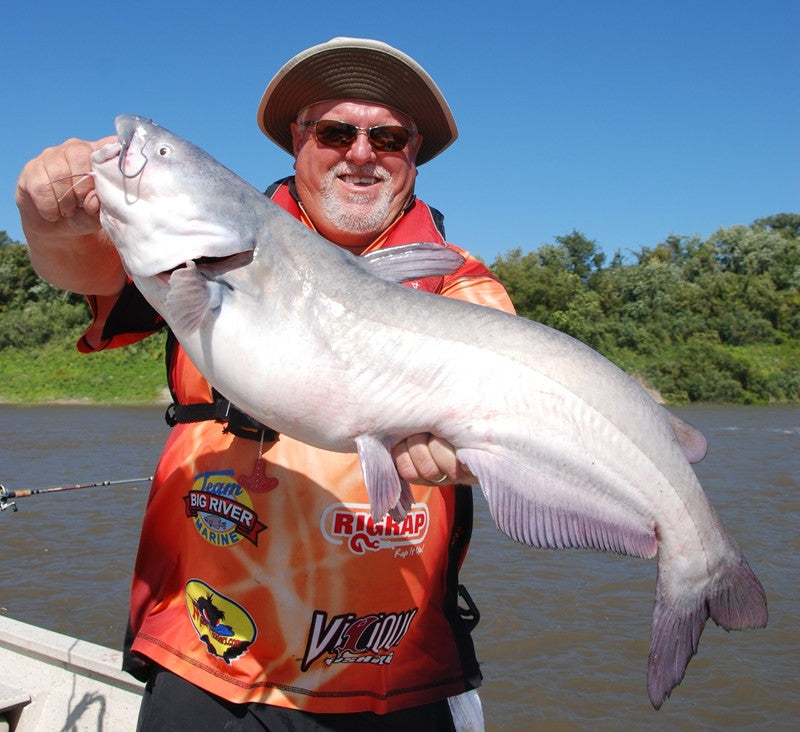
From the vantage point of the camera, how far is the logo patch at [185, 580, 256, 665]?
236 centimetres

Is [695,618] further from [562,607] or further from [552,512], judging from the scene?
[562,607]

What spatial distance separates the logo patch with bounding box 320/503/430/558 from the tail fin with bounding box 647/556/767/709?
81 centimetres

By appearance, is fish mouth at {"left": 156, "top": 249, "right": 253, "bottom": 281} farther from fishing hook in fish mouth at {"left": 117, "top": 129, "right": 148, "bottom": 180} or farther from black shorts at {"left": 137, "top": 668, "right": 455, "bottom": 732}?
black shorts at {"left": 137, "top": 668, "right": 455, "bottom": 732}

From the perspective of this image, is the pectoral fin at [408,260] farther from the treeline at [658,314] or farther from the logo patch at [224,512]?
the treeline at [658,314]

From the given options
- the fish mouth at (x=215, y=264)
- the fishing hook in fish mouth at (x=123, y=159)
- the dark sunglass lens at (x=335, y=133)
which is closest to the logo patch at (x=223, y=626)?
the fish mouth at (x=215, y=264)

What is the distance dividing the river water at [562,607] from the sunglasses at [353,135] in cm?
350

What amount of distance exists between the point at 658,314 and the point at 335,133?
1484 inches

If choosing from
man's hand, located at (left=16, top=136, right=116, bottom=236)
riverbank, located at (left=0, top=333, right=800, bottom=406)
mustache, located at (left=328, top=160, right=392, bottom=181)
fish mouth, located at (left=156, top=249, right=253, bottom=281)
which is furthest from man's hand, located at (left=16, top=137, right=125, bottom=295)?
riverbank, located at (left=0, top=333, right=800, bottom=406)

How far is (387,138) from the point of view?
2773mm

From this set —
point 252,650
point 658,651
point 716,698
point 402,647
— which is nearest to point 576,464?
point 658,651

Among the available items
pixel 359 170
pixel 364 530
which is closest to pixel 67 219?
pixel 359 170

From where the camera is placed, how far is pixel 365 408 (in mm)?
1958

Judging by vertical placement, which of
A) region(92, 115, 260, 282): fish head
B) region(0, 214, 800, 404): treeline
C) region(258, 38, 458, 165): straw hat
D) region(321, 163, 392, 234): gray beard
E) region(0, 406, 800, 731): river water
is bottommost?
region(0, 406, 800, 731): river water

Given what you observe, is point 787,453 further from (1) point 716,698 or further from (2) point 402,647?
(2) point 402,647
